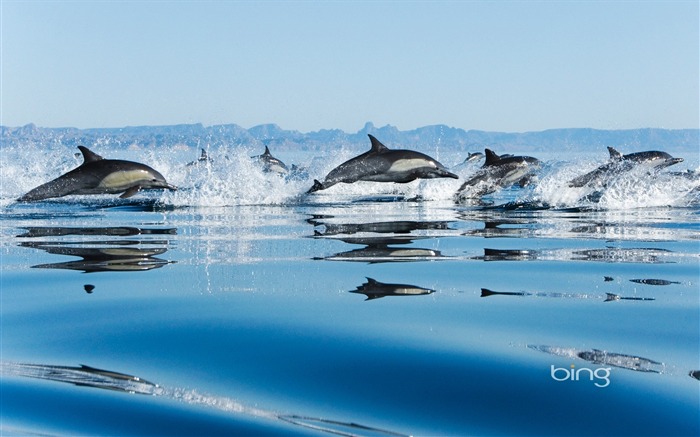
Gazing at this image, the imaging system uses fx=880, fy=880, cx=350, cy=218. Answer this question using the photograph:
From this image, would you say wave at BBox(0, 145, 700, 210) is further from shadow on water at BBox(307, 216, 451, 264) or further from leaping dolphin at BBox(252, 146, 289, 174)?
leaping dolphin at BBox(252, 146, 289, 174)

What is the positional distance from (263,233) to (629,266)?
16.1 feet

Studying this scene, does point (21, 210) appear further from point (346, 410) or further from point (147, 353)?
point (346, 410)

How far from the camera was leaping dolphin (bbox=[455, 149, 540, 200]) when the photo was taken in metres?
20.4

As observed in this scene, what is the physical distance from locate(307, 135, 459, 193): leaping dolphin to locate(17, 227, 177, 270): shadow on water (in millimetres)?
6710

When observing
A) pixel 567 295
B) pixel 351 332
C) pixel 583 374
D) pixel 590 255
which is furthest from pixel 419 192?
pixel 583 374

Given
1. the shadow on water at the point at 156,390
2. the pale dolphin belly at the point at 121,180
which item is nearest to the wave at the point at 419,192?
the pale dolphin belly at the point at 121,180

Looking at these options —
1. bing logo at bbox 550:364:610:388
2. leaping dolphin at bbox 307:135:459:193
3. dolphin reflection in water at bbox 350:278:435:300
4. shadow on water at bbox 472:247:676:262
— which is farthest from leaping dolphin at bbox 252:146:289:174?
bing logo at bbox 550:364:610:388

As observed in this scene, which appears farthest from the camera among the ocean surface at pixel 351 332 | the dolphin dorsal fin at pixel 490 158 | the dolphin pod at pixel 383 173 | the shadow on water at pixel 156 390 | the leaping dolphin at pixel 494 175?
Result: the dolphin dorsal fin at pixel 490 158

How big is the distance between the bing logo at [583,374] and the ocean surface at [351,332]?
0.05 feet

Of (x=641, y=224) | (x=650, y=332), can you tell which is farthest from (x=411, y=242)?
(x=650, y=332)

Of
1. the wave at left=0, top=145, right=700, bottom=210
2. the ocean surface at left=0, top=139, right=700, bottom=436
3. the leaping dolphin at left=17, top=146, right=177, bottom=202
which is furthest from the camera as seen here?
the wave at left=0, top=145, right=700, bottom=210

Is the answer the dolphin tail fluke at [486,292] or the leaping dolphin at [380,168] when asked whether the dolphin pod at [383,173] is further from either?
the dolphin tail fluke at [486,292]

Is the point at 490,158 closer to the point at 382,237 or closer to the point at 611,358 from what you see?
the point at 382,237

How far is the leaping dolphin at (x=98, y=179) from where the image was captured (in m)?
15.9
